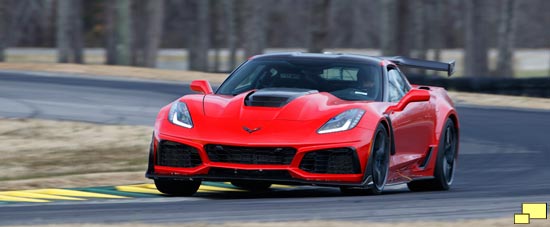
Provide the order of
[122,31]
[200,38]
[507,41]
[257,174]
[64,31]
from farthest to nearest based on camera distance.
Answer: [200,38], [507,41], [64,31], [122,31], [257,174]

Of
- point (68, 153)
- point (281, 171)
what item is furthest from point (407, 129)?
point (68, 153)

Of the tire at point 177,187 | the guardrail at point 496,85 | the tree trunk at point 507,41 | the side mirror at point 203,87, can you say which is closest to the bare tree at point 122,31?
the tree trunk at point 507,41

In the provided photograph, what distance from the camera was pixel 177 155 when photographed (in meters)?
8.64

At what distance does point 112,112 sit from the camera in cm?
1777

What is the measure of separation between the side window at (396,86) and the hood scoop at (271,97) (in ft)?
3.56

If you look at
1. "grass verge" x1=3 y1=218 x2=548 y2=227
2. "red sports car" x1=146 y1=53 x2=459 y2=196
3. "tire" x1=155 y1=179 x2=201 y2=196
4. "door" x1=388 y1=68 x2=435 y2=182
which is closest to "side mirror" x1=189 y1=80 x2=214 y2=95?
"red sports car" x1=146 y1=53 x2=459 y2=196

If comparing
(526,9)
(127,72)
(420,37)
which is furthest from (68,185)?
(526,9)

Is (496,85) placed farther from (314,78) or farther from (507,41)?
(507,41)

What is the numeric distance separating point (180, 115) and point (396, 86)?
87.4 inches

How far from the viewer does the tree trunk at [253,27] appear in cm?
3906

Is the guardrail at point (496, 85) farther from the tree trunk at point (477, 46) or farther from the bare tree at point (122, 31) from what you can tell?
the tree trunk at point (477, 46)

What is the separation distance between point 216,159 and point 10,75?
16.4 metres

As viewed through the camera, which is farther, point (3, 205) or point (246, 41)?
point (246, 41)

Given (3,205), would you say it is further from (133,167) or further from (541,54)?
(541,54)
